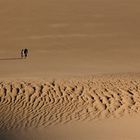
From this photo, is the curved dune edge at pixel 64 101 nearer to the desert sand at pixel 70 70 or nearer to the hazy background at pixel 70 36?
the desert sand at pixel 70 70

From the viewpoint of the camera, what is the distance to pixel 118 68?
15203 mm

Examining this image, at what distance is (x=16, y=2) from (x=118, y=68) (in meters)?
12.5

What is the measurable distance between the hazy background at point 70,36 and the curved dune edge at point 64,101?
196cm

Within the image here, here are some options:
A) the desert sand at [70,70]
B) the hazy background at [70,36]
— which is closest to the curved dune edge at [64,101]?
the desert sand at [70,70]

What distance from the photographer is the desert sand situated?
32.9ft

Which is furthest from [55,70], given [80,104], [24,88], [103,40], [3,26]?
[3,26]

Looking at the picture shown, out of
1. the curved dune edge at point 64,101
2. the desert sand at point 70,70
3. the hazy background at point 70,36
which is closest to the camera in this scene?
the desert sand at point 70,70

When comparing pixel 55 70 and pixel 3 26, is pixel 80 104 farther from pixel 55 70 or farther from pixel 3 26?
pixel 3 26

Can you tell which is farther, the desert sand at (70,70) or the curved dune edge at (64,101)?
the curved dune edge at (64,101)

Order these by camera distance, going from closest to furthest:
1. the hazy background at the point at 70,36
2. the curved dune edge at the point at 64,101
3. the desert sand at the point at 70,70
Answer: the desert sand at the point at 70,70 → the curved dune edge at the point at 64,101 → the hazy background at the point at 70,36

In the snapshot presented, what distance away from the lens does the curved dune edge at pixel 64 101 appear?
1037 cm

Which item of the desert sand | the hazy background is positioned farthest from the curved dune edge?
the hazy background

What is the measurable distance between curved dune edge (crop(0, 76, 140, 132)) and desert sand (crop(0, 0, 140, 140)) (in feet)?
0.07

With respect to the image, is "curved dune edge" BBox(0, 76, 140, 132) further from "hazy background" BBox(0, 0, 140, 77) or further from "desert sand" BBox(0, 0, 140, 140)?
"hazy background" BBox(0, 0, 140, 77)
